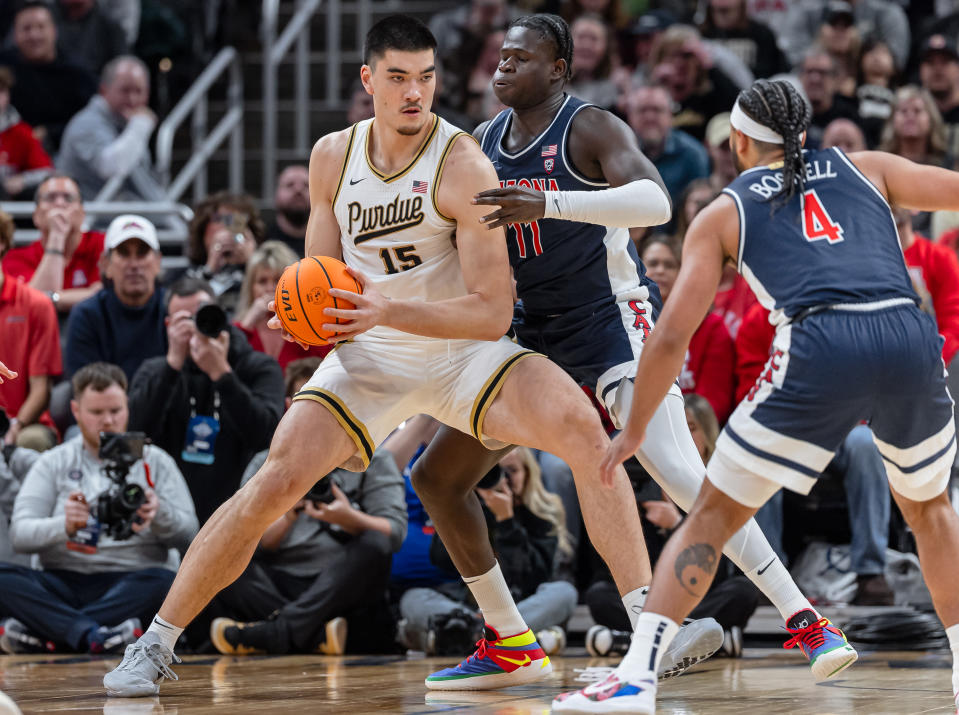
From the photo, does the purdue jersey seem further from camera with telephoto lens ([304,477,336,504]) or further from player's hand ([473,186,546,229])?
camera with telephoto lens ([304,477,336,504])

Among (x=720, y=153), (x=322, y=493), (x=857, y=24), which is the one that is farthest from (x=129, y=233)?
(x=857, y=24)

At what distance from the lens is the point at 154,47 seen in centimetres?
1177

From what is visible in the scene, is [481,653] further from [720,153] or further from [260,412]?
[720,153]

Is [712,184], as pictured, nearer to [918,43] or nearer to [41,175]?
[918,43]

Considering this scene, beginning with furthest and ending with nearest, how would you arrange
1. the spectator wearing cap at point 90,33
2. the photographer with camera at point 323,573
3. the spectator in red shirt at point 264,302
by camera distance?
the spectator wearing cap at point 90,33
the spectator in red shirt at point 264,302
the photographer with camera at point 323,573

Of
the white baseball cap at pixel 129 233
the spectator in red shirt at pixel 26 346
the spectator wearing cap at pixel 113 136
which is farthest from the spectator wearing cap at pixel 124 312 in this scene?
the spectator wearing cap at pixel 113 136

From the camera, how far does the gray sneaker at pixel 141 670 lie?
4.60 metres

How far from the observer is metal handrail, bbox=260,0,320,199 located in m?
11.5

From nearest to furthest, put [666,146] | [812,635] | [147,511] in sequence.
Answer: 1. [812,635]
2. [147,511]
3. [666,146]

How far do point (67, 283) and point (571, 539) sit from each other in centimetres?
355

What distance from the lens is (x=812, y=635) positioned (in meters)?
4.52

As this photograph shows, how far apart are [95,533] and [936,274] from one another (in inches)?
176

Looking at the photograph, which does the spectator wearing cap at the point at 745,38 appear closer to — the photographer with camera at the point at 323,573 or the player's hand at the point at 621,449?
the photographer with camera at the point at 323,573

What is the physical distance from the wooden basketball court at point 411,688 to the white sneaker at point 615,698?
0.71 m
